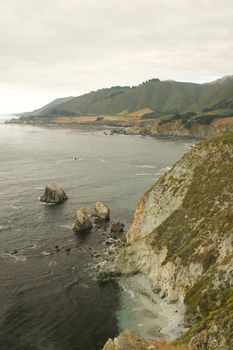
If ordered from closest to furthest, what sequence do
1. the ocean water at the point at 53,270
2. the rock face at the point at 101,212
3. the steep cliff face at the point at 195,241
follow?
the steep cliff face at the point at 195,241
the ocean water at the point at 53,270
the rock face at the point at 101,212

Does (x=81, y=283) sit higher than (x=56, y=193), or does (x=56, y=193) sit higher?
(x=56, y=193)

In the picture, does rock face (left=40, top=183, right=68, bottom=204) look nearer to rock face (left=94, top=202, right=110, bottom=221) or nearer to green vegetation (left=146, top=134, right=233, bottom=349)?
rock face (left=94, top=202, right=110, bottom=221)

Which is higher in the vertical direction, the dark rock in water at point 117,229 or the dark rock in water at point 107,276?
the dark rock in water at point 117,229

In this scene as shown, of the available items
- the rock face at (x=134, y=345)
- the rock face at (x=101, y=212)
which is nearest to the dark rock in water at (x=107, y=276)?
the rock face at (x=134, y=345)

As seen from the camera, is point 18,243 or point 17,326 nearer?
point 17,326

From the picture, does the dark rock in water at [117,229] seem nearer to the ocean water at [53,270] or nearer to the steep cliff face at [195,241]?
the ocean water at [53,270]

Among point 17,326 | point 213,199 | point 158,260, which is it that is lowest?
point 17,326

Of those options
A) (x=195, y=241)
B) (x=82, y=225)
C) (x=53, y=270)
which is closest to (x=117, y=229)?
(x=82, y=225)

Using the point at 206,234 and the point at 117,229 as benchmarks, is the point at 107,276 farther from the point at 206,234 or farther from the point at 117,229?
the point at 117,229

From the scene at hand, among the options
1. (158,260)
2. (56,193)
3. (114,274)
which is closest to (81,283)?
(114,274)

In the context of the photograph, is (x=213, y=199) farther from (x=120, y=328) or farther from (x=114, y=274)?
(x=120, y=328)
